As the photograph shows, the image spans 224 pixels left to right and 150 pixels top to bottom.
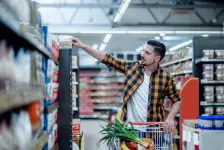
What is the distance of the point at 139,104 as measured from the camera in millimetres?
3697

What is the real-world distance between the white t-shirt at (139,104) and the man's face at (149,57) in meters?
0.19

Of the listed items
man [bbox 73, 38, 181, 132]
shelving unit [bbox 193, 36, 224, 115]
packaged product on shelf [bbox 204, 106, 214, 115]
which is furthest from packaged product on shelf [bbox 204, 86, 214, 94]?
man [bbox 73, 38, 181, 132]

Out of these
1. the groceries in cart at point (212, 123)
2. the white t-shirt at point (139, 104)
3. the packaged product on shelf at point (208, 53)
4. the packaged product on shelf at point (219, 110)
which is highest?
the packaged product on shelf at point (208, 53)

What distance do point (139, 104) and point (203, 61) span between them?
3.93 metres

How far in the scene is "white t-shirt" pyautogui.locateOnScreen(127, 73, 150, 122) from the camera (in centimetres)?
366

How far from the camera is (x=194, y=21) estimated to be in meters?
17.8

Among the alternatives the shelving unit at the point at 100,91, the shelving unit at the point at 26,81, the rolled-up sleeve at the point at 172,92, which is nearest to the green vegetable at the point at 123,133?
the shelving unit at the point at 26,81

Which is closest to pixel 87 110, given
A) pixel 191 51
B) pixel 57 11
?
Answer: pixel 57 11

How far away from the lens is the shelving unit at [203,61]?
7.23 metres

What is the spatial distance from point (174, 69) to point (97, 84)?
838cm

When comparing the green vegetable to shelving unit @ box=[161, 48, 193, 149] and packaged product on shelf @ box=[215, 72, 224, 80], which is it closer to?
shelving unit @ box=[161, 48, 193, 149]

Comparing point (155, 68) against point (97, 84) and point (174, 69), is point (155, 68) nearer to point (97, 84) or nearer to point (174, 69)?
point (174, 69)

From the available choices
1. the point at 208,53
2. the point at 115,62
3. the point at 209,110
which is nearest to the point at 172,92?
the point at 115,62

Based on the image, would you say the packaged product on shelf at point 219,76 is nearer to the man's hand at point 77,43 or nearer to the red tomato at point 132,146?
the man's hand at point 77,43
